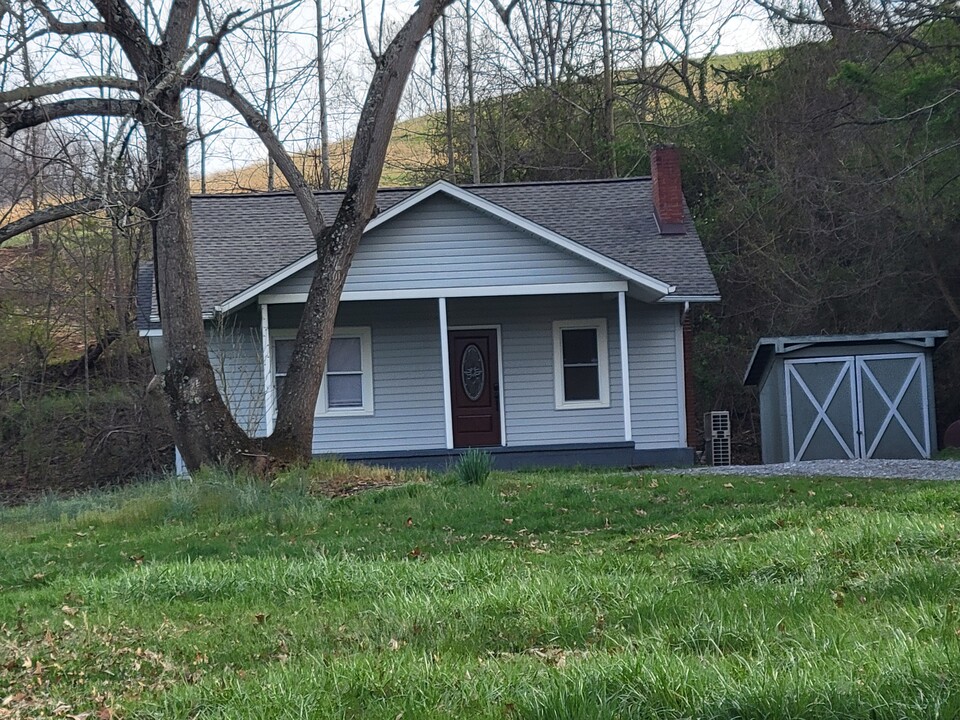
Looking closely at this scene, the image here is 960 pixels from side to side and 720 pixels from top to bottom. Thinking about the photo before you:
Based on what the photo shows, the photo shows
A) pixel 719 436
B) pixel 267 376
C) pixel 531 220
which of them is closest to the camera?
pixel 267 376

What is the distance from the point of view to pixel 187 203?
45.9 ft

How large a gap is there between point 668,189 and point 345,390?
7409 mm

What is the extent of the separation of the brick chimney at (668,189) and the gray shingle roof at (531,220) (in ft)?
0.71

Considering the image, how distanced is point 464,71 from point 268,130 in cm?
2044

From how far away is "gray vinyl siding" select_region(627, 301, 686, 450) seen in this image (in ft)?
65.4

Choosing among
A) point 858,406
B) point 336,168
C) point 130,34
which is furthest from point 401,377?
point 336,168

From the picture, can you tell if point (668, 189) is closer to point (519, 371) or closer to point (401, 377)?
point (519, 371)

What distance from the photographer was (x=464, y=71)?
3406 centimetres

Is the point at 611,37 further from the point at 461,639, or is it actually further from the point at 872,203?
the point at 461,639

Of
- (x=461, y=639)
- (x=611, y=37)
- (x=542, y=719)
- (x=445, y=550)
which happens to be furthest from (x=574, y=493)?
(x=611, y=37)

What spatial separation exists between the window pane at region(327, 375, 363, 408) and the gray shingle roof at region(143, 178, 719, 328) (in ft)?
7.54

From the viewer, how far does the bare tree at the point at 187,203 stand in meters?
13.2

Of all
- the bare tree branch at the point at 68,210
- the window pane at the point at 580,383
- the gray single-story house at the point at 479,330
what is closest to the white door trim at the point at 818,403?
the gray single-story house at the point at 479,330

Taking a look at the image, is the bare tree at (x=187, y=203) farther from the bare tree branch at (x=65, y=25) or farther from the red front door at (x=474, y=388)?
the red front door at (x=474, y=388)
